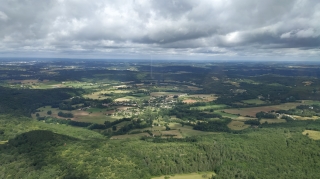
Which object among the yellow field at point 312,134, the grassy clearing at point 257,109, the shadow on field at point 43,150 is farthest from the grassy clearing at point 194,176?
the grassy clearing at point 257,109

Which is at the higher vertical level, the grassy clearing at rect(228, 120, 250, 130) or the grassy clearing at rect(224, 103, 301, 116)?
the grassy clearing at rect(224, 103, 301, 116)

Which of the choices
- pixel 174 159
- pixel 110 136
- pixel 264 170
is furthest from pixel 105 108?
pixel 264 170

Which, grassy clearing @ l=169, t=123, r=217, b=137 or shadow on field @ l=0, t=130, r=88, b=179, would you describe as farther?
grassy clearing @ l=169, t=123, r=217, b=137

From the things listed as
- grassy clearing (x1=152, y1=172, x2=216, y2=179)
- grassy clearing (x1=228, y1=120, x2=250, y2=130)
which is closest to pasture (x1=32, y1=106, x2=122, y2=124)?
grassy clearing (x1=228, y1=120, x2=250, y2=130)

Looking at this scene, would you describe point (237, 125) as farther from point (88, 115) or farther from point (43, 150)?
point (43, 150)

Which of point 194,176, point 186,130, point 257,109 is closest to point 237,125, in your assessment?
point 186,130

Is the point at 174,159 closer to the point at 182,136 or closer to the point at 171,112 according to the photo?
the point at 182,136

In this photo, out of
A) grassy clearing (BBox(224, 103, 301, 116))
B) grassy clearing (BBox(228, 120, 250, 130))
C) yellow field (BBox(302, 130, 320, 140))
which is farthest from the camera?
grassy clearing (BBox(224, 103, 301, 116))

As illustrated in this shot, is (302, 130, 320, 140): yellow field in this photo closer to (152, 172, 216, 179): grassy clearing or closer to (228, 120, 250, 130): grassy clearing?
(228, 120, 250, 130): grassy clearing
